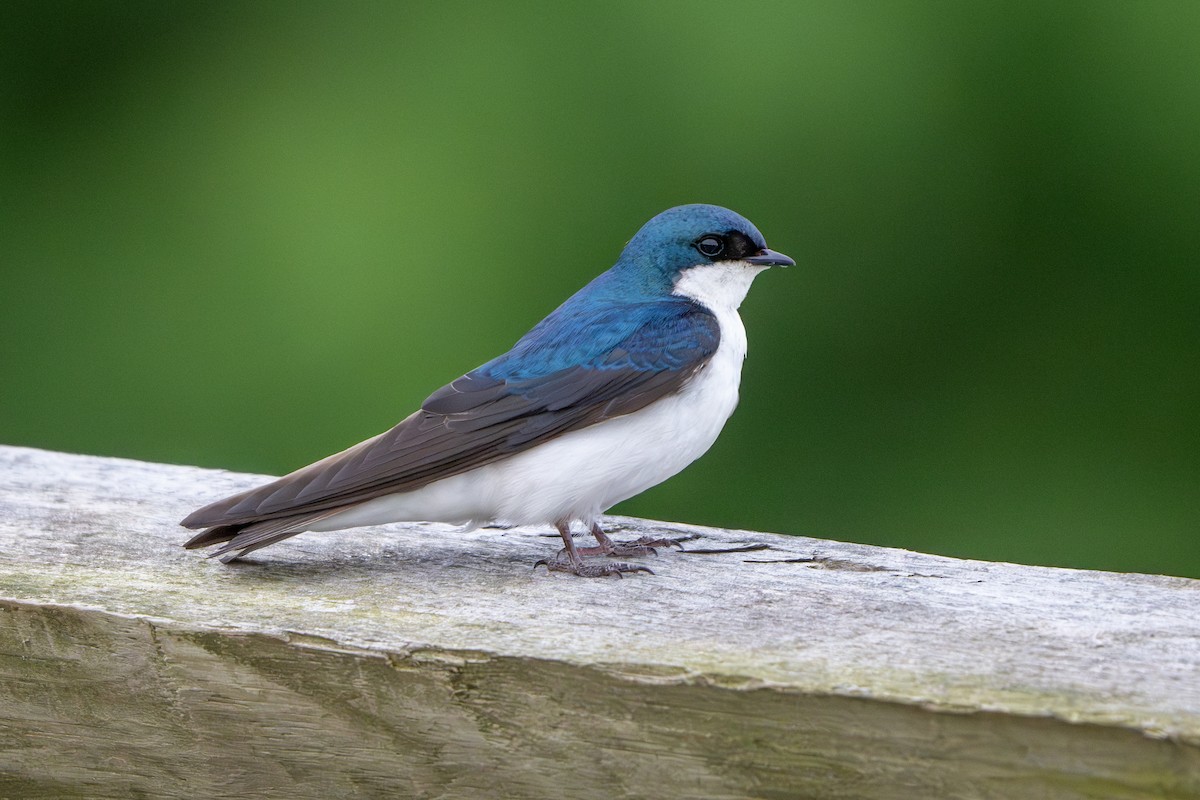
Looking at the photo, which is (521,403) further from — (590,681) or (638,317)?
(590,681)

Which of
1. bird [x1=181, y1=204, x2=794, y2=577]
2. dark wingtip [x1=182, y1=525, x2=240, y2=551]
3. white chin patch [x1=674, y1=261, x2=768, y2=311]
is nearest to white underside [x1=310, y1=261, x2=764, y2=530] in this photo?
bird [x1=181, y1=204, x2=794, y2=577]

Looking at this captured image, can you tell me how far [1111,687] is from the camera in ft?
4.56

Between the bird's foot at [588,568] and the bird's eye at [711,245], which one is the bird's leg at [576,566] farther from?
the bird's eye at [711,245]

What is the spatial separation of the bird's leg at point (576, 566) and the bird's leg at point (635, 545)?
0.08m

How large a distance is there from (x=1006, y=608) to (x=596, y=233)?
7.07ft

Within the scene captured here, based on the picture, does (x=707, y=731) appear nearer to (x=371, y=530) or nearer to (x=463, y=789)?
(x=463, y=789)

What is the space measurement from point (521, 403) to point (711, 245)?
2.02 ft

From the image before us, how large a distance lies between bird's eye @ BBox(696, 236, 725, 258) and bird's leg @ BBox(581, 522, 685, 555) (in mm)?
602

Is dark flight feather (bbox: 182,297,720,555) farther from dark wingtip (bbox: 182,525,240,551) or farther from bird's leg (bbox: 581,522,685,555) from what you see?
bird's leg (bbox: 581,522,685,555)

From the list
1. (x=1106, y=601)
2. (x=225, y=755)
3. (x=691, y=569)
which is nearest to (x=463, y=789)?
(x=225, y=755)

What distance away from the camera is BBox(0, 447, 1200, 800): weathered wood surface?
1341mm

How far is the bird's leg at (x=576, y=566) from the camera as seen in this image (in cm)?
209

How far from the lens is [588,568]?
2105mm

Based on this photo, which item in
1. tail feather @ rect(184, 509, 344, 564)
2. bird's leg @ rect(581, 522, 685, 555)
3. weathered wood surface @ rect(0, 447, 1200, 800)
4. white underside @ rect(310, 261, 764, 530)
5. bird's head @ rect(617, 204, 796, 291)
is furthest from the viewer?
bird's head @ rect(617, 204, 796, 291)
